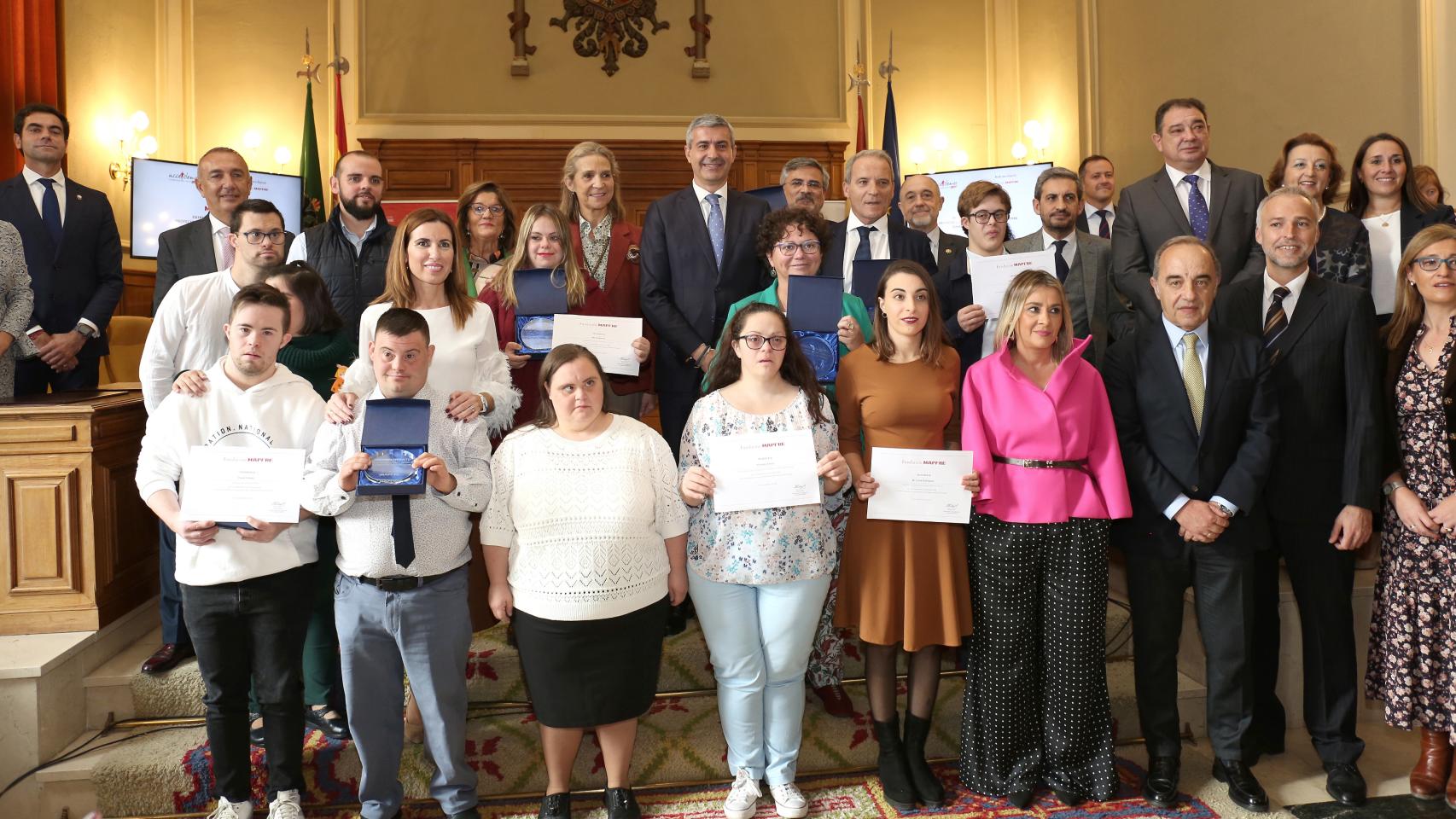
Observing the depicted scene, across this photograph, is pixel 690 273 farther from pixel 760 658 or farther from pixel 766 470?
pixel 760 658

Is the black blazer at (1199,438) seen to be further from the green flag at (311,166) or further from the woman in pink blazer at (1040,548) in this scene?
the green flag at (311,166)

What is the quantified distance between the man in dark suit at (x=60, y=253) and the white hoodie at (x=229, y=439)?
1957mm

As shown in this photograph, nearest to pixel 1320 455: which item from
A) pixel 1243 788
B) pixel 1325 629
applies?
pixel 1325 629

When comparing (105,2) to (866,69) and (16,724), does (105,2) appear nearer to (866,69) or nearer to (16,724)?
(866,69)

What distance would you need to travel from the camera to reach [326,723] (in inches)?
130

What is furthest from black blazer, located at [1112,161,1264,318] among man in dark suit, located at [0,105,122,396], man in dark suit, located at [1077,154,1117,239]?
man in dark suit, located at [0,105,122,396]

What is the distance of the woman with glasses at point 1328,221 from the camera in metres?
3.95

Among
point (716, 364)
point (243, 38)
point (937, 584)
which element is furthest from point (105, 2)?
point (937, 584)

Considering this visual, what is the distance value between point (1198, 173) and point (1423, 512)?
1.73 meters

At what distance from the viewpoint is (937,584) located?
10.3 ft

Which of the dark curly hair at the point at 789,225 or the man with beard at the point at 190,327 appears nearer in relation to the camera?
the man with beard at the point at 190,327

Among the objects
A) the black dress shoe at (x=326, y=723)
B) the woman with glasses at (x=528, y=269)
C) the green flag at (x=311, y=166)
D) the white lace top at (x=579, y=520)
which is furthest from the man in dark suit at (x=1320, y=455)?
the green flag at (x=311, y=166)

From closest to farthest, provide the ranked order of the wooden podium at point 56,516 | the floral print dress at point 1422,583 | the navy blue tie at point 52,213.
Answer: the floral print dress at point 1422,583 < the wooden podium at point 56,516 < the navy blue tie at point 52,213

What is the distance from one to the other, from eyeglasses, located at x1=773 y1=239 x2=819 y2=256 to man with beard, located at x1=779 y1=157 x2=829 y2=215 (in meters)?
0.69
